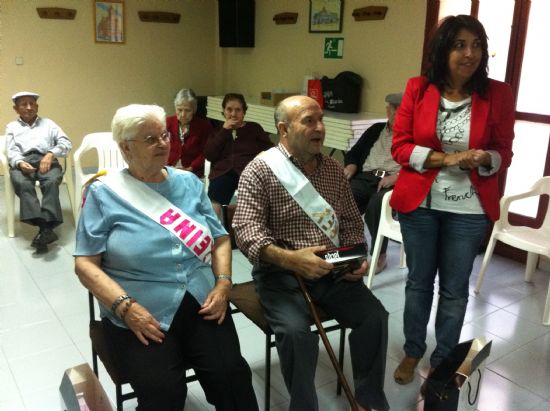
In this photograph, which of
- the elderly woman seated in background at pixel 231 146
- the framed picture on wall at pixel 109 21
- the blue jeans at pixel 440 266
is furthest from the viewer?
the framed picture on wall at pixel 109 21

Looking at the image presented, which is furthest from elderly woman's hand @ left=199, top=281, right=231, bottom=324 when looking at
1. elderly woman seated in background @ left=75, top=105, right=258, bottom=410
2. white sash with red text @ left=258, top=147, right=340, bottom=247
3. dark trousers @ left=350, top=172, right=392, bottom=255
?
dark trousers @ left=350, top=172, right=392, bottom=255

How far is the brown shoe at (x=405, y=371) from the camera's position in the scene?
221 centimetres

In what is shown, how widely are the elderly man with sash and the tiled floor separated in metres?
0.35

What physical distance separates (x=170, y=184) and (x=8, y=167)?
9.03 feet

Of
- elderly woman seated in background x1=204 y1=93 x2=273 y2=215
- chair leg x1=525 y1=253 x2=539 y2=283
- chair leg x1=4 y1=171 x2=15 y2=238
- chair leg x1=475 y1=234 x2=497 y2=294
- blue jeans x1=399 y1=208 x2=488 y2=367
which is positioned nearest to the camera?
blue jeans x1=399 y1=208 x2=488 y2=367

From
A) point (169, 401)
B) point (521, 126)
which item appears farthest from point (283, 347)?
point (521, 126)

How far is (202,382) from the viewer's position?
167 centimetres

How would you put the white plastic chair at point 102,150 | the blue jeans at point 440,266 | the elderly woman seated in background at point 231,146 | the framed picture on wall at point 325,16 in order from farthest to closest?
the framed picture on wall at point 325,16 → the white plastic chair at point 102,150 → the elderly woman seated in background at point 231,146 → the blue jeans at point 440,266

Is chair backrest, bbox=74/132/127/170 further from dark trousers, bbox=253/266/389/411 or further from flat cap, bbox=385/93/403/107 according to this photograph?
dark trousers, bbox=253/266/389/411

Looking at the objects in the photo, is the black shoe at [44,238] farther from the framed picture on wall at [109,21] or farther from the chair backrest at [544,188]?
the chair backrest at [544,188]

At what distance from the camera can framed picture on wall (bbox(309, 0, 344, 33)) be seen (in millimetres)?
4754

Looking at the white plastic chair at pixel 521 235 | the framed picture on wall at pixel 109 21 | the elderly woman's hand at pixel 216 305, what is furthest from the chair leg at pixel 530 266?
the framed picture on wall at pixel 109 21

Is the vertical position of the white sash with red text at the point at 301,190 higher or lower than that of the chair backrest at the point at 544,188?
higher

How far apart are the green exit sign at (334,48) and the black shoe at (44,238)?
2879 mm
